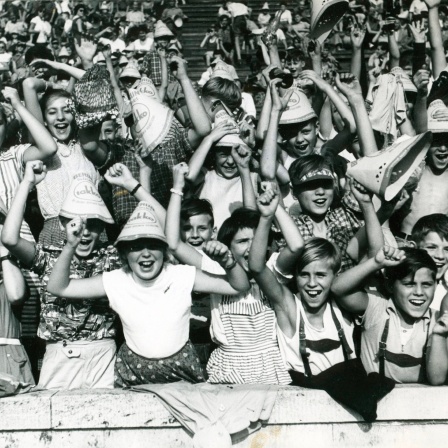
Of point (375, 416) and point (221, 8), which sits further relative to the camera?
point (221, 8)

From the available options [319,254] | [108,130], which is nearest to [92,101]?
[108,130]

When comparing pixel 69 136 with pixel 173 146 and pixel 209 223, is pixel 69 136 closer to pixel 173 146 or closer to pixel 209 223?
pixel 173 146

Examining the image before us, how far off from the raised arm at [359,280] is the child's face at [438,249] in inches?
23.0

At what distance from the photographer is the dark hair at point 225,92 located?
690 centimetres

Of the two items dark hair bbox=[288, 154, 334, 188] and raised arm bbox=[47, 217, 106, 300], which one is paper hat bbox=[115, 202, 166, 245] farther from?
dark hair bbox=[288, 154, 334, 188]

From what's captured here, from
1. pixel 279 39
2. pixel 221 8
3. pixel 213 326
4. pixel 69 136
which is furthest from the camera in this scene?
pixel 221 8

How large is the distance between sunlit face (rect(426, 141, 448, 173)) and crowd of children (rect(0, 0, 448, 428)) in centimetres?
1

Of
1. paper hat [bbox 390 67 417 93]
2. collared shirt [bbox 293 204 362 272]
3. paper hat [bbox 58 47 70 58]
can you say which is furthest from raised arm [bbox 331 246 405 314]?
paper hat [bbox 58 47 70 58]

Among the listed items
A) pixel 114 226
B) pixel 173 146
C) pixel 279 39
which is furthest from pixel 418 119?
pixel 279 39

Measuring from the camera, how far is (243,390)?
522cm

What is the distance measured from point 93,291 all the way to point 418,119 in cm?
311

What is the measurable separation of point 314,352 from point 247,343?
1.36 feet

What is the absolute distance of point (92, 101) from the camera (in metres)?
6.33

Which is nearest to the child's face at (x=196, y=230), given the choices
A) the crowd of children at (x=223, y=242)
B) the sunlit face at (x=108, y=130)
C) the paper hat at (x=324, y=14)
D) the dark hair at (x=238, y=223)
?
the crowd of children at (x=223, y=242)
